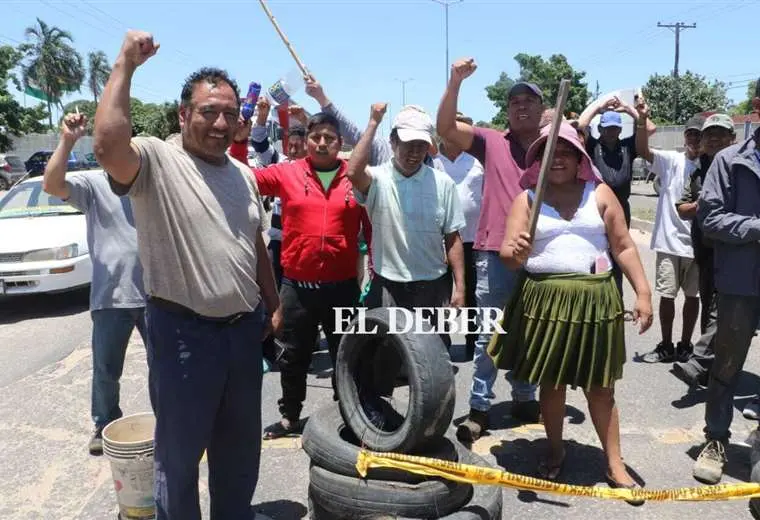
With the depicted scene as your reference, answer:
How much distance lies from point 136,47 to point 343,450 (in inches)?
76.5

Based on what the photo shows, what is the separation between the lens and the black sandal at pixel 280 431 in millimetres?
4238

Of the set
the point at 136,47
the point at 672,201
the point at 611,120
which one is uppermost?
the point at 611,120

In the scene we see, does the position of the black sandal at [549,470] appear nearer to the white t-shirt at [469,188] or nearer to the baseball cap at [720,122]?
→ the white t-shirt at [469,188]

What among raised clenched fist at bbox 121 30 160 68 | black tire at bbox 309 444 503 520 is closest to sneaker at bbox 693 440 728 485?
black tire at bbox 309 444 503 520

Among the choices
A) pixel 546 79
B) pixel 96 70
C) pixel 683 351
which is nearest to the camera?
pixel 683 351

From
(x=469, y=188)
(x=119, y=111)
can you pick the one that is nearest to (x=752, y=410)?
(x=469, y=188)

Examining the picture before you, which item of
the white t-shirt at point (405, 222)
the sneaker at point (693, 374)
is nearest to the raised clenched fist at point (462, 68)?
the white t-shirt at point (405, 222)

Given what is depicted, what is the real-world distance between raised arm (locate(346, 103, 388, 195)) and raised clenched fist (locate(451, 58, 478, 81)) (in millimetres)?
459

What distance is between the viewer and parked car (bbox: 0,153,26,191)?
92.6 ft

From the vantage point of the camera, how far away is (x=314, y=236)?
3.93m

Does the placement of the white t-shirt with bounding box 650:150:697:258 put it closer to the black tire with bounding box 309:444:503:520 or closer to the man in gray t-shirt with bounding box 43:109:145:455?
the black tire with bounding box 309:444:503:520

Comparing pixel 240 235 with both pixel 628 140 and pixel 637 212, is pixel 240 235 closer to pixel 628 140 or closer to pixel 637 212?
A: pixel 628 140

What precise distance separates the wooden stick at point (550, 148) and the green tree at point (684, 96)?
41496 mm

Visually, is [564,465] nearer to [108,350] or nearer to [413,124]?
[413,124]
